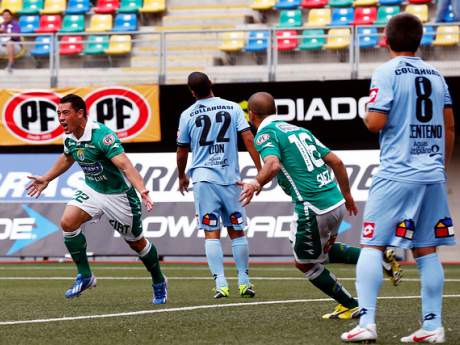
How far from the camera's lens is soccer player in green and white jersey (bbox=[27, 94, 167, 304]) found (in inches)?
372

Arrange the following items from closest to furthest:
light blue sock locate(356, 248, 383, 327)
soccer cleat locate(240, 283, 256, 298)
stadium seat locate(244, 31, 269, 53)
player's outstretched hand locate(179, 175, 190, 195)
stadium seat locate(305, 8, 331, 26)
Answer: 1. light blue sock locate(356, 248, 383, 327)
2. soccer cleat locate(240, 283, 256, 298)
3. player's outstretched hand locate(179, 175, 190, 195)
4. stadium seat locate(244, 31, 269, 53)
5. stadium seat locate(305, 8, 331, 26)

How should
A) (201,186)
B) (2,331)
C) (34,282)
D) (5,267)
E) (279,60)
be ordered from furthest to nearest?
1. (279,60)
2. (5,267)
3. (34,282)
4. (201,186)
5. (2,331)

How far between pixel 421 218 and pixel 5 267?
11657mm

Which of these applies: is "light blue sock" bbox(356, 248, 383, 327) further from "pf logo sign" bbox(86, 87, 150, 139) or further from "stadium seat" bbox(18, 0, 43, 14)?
"stadium seat" bbox(18, 0, 43, 14)

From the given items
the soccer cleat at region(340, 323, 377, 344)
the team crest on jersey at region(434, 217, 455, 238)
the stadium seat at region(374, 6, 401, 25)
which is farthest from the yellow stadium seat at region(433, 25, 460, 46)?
the soccer cleat at region(340, 323, 377, 344)

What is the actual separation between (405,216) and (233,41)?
51.9 feet

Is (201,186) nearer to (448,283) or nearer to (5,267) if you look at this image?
(448,283)

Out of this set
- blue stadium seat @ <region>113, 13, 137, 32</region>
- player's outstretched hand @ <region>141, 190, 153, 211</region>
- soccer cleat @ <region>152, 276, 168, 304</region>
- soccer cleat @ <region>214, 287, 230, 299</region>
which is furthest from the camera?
blue stadium seat @ <region>113, 13, 137, 32</region>

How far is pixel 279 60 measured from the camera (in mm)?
21328

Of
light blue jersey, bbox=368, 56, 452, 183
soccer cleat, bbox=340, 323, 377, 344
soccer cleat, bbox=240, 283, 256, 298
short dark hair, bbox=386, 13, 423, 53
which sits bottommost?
soccer cleat, bbox=240, 283, 256, 298

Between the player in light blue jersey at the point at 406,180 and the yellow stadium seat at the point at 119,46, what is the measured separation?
1605cm

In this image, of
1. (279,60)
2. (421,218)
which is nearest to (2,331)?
(421,218)

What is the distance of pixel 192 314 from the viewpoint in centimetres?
800

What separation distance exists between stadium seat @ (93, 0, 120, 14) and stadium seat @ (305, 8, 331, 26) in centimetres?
481
